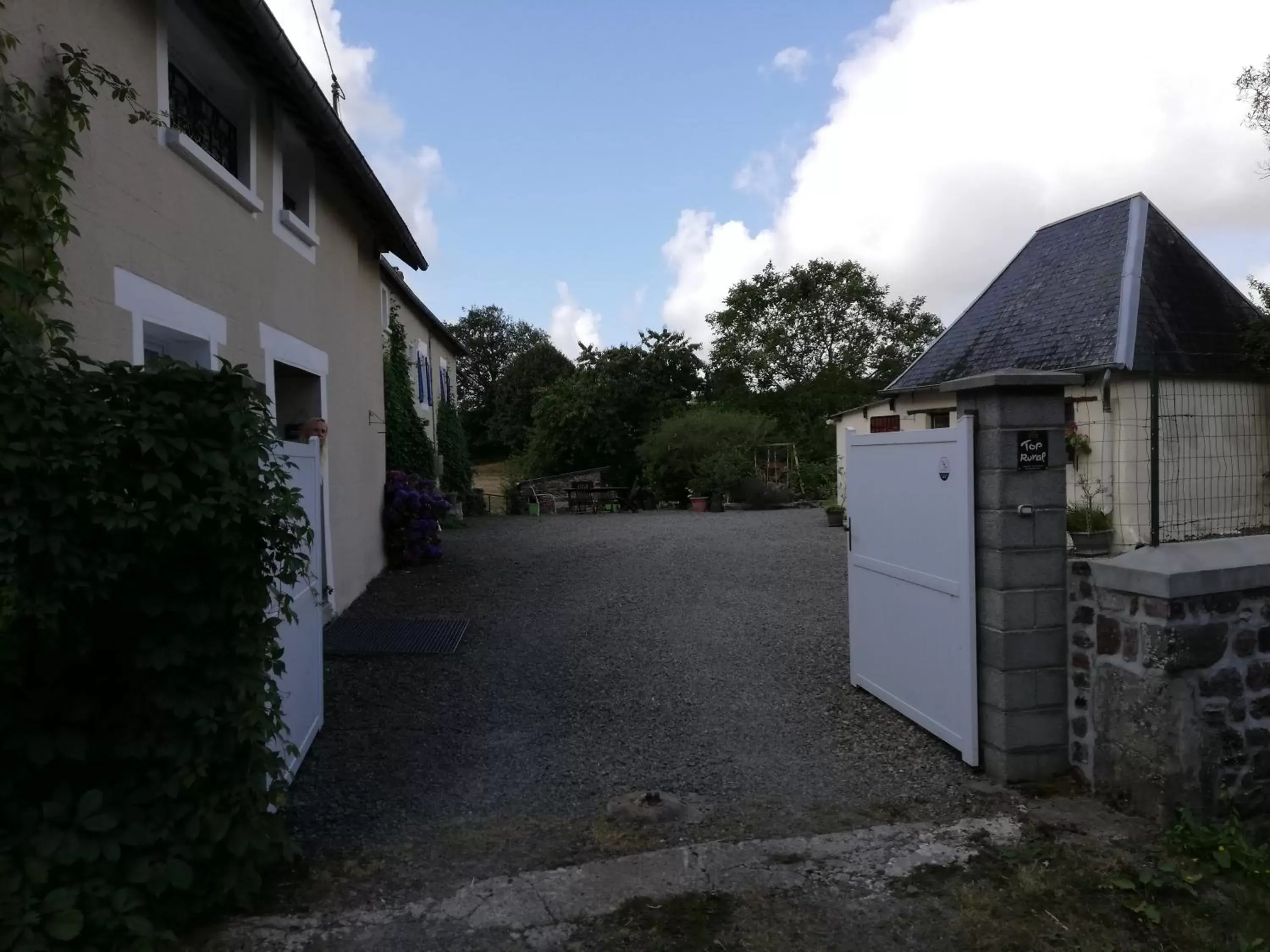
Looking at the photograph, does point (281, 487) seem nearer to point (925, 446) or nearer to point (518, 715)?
point (518, 715)

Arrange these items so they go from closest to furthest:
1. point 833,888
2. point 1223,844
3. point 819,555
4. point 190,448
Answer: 1. point 190,448
2. point 833,888
3. point 1223,844
4. point 819,555

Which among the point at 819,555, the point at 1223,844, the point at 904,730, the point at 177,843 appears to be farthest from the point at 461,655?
the point at 819,555

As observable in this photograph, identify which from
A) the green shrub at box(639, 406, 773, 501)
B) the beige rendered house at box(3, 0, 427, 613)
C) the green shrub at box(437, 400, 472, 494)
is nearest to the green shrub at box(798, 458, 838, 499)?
the green shrub at box(639, 406, 773, 501)

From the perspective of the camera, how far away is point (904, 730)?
16.2 ft

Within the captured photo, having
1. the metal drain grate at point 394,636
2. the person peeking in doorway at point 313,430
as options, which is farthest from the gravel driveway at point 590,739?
the person peeking in doorway at point 313,430

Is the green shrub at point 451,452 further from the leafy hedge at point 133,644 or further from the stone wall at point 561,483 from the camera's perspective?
the leafy hedge at point 133,644

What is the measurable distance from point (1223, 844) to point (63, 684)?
168 inches

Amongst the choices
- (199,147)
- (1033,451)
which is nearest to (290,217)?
(199,147)

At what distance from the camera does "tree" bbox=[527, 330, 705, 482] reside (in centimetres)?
2956

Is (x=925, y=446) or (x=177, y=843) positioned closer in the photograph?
(x=177, y=843)

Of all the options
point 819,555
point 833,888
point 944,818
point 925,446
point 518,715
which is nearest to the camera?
point 833,888

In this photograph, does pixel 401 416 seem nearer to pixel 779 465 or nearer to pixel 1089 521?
pixel 1089 521

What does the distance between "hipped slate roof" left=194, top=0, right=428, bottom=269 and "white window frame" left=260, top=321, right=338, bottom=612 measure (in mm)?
1569

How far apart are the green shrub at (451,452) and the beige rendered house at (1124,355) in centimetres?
791
